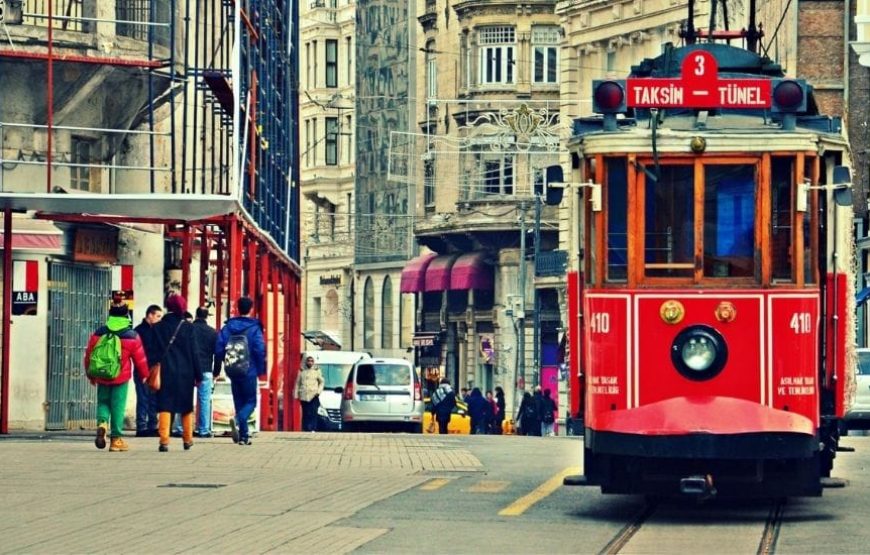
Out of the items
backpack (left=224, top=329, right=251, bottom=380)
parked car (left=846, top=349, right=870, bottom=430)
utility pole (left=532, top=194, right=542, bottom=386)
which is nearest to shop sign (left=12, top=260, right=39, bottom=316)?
backpack (left=224, top=329, right=251, bottom=380)

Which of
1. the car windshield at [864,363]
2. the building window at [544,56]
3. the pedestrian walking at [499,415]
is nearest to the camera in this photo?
the car windshield at [864,363]

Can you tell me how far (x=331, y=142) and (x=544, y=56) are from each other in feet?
81.6

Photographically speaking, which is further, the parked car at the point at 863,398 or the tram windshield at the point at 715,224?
the parked car at the point at 863,398

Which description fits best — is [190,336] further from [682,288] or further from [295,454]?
[682,288]

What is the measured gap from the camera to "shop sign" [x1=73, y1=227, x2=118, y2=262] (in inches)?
1383

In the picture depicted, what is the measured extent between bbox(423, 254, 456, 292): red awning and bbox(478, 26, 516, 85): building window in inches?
252

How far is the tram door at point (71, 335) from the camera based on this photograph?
3478 centimetres

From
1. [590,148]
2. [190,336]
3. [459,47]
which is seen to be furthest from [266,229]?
[459,47]

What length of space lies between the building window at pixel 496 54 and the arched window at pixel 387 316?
16.0 metres

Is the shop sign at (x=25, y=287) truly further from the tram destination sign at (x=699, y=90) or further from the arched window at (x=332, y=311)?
the arched window at (x=332, y=311)

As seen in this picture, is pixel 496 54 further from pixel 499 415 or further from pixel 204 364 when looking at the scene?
pixel 204 364

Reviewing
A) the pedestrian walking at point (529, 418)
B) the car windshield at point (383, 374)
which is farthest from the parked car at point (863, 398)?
the pedestrian walking at point (529, 418)

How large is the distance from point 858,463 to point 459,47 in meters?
55.6

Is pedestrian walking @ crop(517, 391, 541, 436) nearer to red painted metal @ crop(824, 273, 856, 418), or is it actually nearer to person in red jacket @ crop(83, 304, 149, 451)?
person in red jacket @ crop(83, 304, 149, 451)
